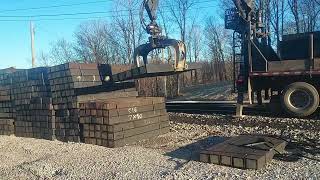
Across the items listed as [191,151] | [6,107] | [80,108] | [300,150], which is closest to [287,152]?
[300,150]

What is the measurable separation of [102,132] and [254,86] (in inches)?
257

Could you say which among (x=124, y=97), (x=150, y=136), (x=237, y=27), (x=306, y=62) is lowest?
(x=150, y=136)

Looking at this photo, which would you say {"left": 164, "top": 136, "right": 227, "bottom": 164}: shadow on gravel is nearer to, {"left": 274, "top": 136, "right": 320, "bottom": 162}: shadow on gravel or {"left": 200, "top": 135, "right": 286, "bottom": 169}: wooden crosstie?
{"left": 200, "top": 135, "right": 286, "bottom": 169}: wooden crosstie

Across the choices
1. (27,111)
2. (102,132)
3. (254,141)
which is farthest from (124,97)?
(254,141)

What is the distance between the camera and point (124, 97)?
37.9 ft

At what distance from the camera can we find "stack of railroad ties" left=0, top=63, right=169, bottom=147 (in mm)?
9711

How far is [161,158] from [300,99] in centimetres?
708

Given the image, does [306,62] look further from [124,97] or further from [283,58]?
[124,97]

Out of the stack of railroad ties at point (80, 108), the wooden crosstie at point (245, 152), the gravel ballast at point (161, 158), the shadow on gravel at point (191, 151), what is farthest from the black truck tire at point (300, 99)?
the wooden crosstie at point (245, 152)

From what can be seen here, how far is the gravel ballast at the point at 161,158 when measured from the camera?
6.57m

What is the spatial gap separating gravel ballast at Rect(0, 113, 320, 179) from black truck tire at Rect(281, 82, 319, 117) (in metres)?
1.02

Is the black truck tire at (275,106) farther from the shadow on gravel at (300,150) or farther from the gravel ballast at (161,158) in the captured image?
Result: the shadow on gravel at (300,150)

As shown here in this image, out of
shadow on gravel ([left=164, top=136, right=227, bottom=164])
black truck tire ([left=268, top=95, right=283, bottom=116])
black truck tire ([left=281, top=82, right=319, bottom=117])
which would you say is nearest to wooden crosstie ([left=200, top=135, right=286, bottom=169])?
shadow on gravel ([left=164, top=136, right=227, bottom=164])

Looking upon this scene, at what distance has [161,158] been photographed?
7.77 m
